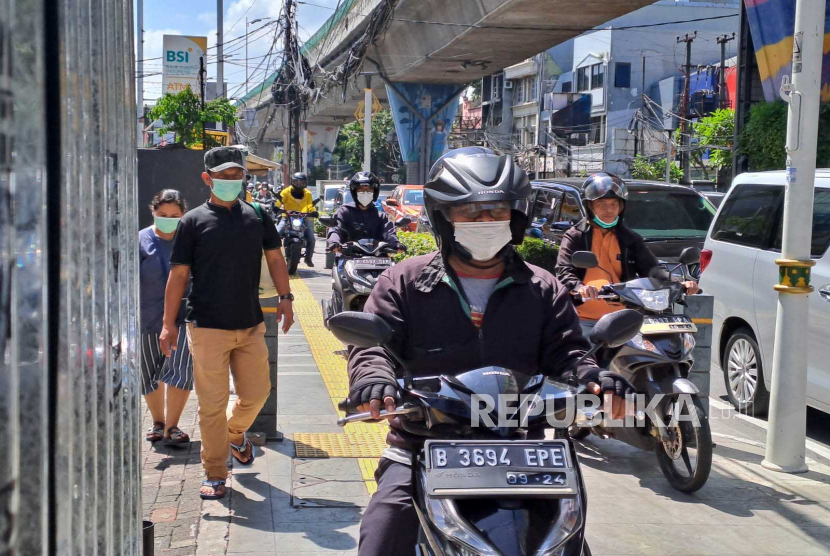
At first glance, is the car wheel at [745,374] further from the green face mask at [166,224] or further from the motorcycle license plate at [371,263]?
the green face mask at [166,224]

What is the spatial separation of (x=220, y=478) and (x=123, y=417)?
131 inches

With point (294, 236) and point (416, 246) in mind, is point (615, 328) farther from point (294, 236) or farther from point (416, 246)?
point (294, 236)

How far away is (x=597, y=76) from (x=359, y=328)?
5410 centimetres

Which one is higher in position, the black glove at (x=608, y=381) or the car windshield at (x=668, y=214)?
the car windshield at (x=668, y=214)

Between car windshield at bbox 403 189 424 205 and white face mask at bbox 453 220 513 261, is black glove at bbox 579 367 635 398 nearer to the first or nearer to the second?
white face mask at bbox 453 220 513 261

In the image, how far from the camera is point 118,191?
5.85ft

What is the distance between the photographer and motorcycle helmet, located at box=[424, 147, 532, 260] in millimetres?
2789

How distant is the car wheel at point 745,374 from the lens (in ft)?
Result: 24.0

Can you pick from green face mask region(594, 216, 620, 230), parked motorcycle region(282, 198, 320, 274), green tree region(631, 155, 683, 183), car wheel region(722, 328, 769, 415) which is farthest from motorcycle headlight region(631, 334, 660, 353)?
green tree region(631, 155, 683, 183)

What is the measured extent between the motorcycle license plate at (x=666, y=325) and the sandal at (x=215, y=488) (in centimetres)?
254

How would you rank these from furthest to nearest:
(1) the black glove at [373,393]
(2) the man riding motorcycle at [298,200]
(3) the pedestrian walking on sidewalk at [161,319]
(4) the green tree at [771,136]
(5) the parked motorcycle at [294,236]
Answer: (4) the green tree at [771,136] → (2) the man riding motorcycle at [298,200] → (5) the parked motorcycle at [294,236] → (3) the pedestrian walking on sidewalk at [161,319] → (1) the black glove at [373,393]

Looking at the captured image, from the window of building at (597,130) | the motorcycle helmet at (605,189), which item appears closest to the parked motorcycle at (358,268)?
the motorcycle helmet at (605,189)

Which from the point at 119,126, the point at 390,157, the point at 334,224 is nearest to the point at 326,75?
the point at 334,224

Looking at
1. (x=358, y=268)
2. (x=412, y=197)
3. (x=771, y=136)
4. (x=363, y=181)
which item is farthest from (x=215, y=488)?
(x=412, y=197)
